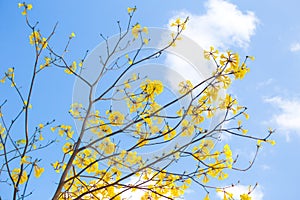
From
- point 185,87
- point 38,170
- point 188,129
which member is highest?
point 185,87

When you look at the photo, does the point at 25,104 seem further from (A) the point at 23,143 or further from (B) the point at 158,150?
(B) the point at 158,150

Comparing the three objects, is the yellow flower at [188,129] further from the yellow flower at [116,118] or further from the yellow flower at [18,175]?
the yellow flower at [18,175]

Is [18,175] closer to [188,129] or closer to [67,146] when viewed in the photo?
[67,146]

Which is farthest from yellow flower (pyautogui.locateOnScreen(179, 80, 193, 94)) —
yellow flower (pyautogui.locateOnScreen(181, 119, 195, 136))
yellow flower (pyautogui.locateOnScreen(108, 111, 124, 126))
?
yellow flower (pyautogui.locateOnScreen(108, 111, 124, 126))

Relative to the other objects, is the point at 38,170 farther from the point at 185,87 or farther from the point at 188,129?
the point at 185,87

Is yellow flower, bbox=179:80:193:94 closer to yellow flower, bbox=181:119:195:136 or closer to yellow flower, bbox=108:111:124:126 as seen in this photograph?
yellow flower, bbox=181:119:195:136

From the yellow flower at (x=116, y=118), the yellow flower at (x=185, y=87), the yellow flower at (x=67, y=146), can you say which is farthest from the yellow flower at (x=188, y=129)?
the yellow flower at (x=67, y=146)

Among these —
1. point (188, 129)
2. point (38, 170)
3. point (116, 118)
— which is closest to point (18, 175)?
point (38, 170)

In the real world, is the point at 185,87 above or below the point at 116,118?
above

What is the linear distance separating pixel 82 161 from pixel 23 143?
0.38m

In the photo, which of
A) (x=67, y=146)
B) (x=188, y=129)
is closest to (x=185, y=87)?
(x=188, y=129)

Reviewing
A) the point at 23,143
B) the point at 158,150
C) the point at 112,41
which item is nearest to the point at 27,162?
the point at 23,143

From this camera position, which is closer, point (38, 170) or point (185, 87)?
point (38, 170)

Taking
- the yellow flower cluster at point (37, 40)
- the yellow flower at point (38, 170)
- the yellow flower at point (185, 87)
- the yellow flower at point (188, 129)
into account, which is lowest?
the yellow flower at point (38, 170)
